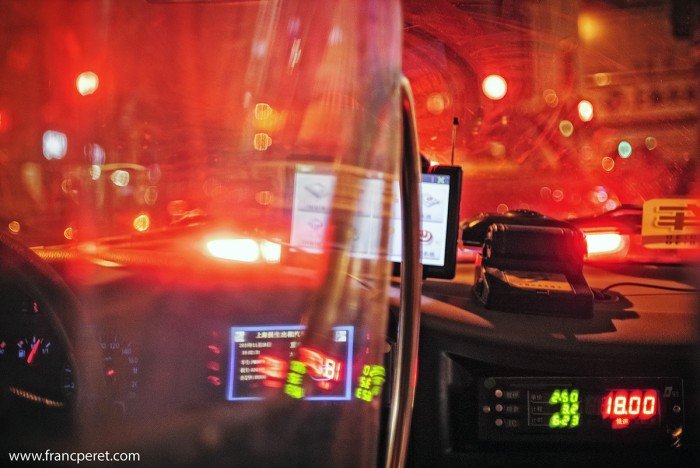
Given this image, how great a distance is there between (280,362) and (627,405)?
85 cm

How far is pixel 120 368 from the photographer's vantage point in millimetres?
1459

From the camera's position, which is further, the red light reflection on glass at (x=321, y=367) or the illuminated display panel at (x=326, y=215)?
the illuminated display panel at (x=326, y=215)

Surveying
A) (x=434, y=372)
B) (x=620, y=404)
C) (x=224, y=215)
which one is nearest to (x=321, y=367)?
(x=434, y=372)

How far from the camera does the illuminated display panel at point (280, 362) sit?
1513 mm

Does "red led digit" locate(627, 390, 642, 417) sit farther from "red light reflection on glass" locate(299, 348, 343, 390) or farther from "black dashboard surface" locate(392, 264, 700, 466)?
"red light reflection on glass" locate(299, 348, 343, 390)

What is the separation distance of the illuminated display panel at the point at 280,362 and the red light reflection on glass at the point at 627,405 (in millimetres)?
625

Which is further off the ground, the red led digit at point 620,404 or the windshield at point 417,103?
the windshield at point 417,103

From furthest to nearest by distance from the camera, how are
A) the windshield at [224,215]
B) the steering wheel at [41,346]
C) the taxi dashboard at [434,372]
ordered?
the windshield at [224,215] → the taxi dashboard at [434,372] → the steering wheel at [41,346]

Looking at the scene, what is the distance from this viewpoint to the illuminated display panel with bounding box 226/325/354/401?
4.96 ft

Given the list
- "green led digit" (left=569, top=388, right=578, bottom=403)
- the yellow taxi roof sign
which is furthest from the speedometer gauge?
the yellow taxi roof sign

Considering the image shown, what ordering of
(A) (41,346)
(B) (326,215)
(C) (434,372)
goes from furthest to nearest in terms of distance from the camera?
(B) (326,215), (C) (434,372), (A) (41,346)

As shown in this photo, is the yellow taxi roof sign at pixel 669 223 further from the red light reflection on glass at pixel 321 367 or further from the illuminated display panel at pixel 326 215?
the red light reflection on glass at pixel 321 367

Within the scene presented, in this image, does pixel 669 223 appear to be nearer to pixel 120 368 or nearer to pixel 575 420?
pixel 575 420

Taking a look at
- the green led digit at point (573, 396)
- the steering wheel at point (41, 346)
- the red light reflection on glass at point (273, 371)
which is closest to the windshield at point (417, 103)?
the steering wheel at point (41, 346)
